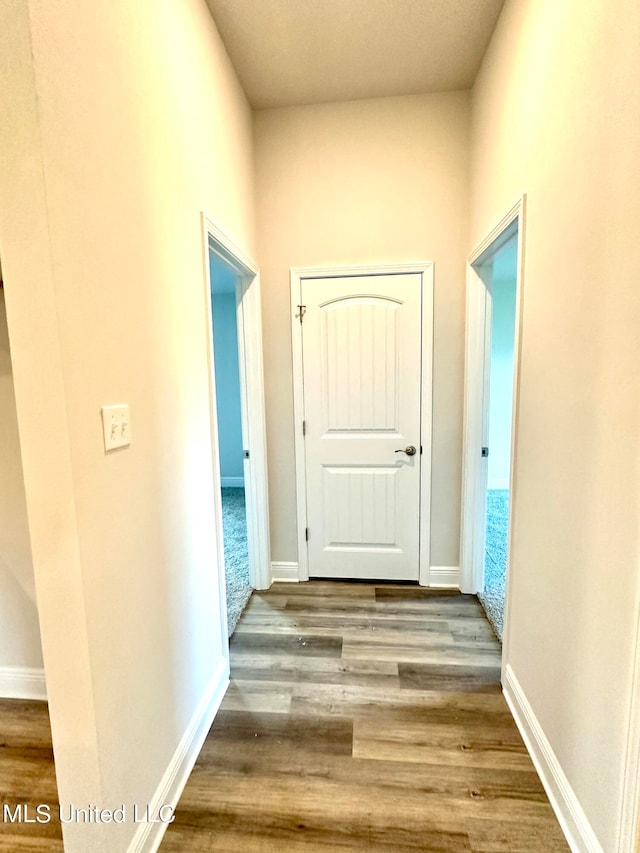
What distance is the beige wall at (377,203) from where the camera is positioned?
2270mm

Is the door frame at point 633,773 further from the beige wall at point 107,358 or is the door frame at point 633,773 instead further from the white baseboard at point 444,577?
the white baseboard at point 444,577

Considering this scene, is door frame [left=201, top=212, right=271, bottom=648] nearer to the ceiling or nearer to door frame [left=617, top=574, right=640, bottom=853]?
the ceiling

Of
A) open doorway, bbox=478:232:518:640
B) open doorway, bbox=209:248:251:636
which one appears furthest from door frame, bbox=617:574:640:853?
open doorway, bbox=209:248:251:636

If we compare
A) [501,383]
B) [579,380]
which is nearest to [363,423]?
[579,380]

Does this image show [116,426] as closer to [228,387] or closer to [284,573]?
[284,573]

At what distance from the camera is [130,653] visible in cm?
109

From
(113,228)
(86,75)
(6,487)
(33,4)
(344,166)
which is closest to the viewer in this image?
(33,4)

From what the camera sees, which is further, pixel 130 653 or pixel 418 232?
pixel 418 232

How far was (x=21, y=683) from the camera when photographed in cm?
169

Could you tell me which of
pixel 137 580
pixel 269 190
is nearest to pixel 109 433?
pixel 137 580

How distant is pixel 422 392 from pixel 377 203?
115 cm

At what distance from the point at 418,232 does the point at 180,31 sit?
4.74 ft

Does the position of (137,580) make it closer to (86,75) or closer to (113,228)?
(113,228)

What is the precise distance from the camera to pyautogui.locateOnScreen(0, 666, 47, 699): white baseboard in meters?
1.68
